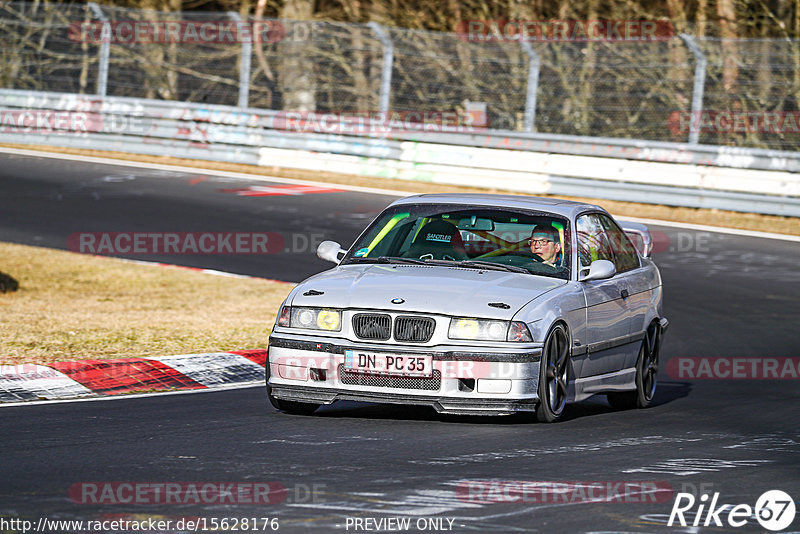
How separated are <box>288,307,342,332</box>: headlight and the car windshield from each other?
36.4 inches

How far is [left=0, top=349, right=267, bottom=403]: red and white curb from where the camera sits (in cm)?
892

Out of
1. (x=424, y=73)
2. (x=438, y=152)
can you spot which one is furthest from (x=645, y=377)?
(x=424, y=73)

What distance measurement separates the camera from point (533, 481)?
245 inches

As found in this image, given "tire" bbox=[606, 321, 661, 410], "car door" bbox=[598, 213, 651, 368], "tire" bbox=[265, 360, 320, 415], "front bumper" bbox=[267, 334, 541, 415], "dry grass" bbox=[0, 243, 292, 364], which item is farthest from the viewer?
"dry grass" bbox=[0, 243, 292, 364]

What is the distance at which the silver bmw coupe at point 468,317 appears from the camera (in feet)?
25.0

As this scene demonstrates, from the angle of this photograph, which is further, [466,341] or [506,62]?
[506,62]

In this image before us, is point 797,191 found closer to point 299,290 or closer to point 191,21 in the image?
point 191,21

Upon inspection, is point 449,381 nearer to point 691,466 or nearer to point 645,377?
point 691,466

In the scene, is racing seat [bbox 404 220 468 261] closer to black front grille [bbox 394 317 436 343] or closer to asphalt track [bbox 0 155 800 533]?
asphalt track [bbox 0 155 800 533]

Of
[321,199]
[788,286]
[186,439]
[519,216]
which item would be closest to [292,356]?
[186,439]

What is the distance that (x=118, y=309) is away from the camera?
13.3 m

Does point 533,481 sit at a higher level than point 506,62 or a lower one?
lower

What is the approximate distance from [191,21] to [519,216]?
57.0 ft

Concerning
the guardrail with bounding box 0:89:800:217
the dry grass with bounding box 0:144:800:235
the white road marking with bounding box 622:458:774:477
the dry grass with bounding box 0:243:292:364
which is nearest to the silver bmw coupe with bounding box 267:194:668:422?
the white road marking with bounding box 622:458:774:477
